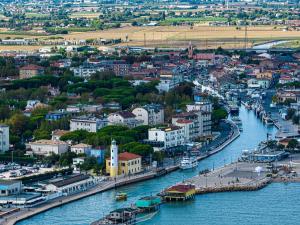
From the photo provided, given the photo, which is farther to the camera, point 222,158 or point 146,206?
point 222,158

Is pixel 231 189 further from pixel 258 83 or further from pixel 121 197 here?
pixel 258 83

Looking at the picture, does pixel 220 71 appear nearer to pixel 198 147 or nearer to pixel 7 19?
pixel 198 147

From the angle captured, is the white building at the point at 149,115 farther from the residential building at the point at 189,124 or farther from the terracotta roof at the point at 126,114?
the residential building at the point at 189,124

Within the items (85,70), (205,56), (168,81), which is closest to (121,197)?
(168,81)

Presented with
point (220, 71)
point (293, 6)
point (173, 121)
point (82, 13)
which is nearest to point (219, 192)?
point (173, 121)

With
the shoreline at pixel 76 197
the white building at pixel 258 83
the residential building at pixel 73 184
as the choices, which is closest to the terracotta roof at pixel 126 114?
the shoreline at pixel 76 197

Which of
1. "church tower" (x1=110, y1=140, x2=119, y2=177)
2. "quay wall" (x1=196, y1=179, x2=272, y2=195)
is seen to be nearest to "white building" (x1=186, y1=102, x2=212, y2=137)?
"church tower" (x1=110, y1=140, x2=119, y2=177)

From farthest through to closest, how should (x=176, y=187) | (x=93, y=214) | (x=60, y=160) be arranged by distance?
(x=60, y=160) < (x=176, y=187) < (x=93, y=214)

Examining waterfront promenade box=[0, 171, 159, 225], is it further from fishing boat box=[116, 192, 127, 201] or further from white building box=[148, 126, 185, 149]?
white building box=[148, 126, 185, 149]
